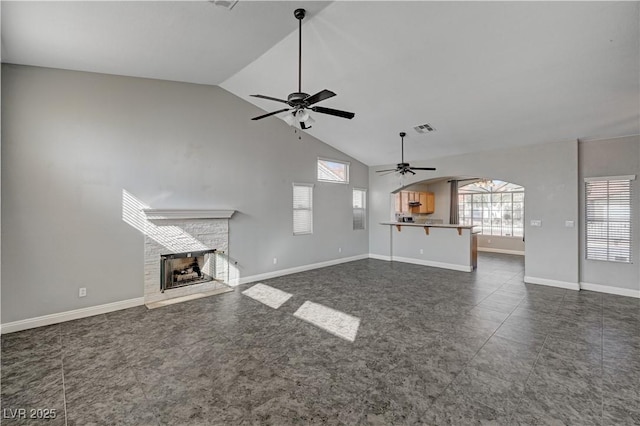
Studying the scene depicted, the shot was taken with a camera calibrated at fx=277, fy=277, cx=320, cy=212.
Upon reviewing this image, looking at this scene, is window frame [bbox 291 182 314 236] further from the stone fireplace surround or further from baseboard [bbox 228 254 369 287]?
the stone fireplace surround

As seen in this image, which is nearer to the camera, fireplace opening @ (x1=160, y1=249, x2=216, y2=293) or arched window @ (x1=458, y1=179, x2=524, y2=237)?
fireplace opening @ (x1=160, y1=249, x2=216, y2=293)

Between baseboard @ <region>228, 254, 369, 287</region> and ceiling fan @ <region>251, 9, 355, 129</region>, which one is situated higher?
ceiling fan @ <region>251, 9, 355, 129</region>

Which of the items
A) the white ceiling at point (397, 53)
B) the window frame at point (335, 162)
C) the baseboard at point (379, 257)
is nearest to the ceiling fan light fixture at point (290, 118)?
the white ceiling at point (397, 53)

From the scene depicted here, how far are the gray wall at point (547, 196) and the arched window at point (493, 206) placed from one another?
13.5 ft

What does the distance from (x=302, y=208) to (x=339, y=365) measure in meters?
4.58

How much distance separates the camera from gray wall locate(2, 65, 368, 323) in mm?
3686

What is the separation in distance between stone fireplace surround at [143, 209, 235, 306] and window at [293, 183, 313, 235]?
175cm

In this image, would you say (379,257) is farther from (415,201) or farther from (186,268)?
(186,268)

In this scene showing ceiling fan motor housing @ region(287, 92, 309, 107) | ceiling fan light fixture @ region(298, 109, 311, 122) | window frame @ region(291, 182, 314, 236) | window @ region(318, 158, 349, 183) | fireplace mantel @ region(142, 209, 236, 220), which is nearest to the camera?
ceiling fan motor housing @ region(287, 92, 309, 107)

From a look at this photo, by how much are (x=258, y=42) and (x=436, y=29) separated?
2.32 metres

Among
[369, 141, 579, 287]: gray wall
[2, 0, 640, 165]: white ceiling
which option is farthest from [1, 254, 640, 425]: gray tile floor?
[2, 0, 640, 165]: white ceiling

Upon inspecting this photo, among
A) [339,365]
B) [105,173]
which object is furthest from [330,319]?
[105,173]

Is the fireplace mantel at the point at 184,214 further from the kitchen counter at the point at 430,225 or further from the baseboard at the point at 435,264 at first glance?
the baseboard at the point at 435,264

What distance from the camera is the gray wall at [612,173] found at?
496 centimetres
